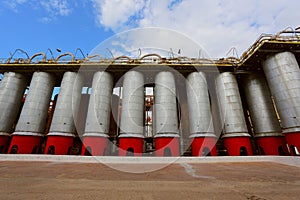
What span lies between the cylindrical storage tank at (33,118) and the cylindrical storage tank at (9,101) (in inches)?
113

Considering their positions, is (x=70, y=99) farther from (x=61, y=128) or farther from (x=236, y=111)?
(x=236, y=111)

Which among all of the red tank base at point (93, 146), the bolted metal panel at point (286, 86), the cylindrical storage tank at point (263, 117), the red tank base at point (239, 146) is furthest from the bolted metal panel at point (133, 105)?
the bolted metal panel at point (286, 86)

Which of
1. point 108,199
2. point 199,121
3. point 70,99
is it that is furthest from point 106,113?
point 108,199

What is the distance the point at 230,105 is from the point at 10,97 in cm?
3308

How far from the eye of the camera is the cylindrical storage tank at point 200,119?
19375mm

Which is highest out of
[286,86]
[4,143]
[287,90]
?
[286,86]

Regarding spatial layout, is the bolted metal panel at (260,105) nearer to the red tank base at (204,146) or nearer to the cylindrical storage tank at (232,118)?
the cylindrical storage tank at (232,118)

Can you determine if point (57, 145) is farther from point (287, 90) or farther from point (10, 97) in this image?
point (287, 90)

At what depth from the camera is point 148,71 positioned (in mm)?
24484

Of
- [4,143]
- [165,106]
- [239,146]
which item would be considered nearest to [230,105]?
[239,146]

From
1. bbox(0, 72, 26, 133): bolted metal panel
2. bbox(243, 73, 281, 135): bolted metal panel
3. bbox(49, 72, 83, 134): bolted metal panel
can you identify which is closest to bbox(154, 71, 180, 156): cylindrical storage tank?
bbox(243, 73, 281, 135): bolted metal panel

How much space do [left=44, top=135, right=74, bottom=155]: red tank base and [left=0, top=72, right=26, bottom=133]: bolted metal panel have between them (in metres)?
7.80

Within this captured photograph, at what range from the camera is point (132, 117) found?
66.6 ft

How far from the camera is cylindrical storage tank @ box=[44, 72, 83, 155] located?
19.3 meters
